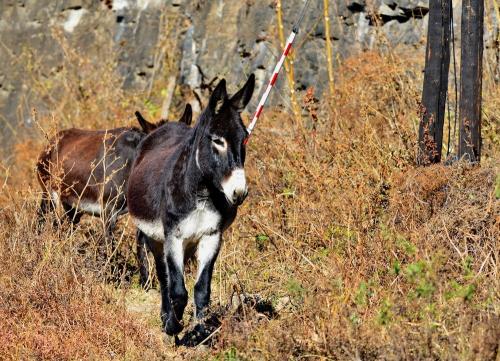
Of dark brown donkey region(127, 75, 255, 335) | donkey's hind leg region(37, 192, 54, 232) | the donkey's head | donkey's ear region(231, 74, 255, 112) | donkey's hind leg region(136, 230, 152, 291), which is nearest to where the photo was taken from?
the donkey's head

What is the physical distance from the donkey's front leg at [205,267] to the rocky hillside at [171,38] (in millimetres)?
4539

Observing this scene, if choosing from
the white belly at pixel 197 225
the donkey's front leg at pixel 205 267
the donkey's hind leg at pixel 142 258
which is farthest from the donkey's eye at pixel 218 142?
the donkey's hind leg at pixel 142 258

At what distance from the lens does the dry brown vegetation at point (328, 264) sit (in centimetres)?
450

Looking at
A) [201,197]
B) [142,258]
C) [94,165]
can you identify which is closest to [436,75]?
[201,197]

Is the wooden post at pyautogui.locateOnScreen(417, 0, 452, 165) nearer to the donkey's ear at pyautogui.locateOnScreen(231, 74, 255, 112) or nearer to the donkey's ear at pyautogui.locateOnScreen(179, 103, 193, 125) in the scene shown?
the donkey's ear at pyautogui.locateOnScreen(231, 74, 255, 112)

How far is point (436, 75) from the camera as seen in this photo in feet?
21.2

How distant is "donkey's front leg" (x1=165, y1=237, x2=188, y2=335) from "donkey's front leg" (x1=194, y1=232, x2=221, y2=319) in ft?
0.34

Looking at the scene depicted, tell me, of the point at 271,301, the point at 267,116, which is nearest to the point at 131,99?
the point at 267,116

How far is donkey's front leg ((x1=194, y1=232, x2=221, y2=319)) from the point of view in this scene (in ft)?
18.2

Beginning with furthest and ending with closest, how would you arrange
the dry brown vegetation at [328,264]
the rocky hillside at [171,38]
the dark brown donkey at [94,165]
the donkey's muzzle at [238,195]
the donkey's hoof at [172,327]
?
the rocky hillside at [171,38]
the dark brown donkey at [94,165]
the donkey's hoof at [172,327]
the donkey's muzzle at [238,195]
the dry brown vegetation at [328,264]

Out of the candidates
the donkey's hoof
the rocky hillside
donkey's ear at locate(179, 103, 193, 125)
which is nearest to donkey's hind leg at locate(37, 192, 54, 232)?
donkey's ear at locate(179, 103, 193, 125)

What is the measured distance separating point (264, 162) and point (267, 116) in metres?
1.13

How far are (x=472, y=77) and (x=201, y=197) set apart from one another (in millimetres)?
2261

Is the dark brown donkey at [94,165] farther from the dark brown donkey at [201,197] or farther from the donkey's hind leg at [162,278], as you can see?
the dark brown donkey at [201,197]
